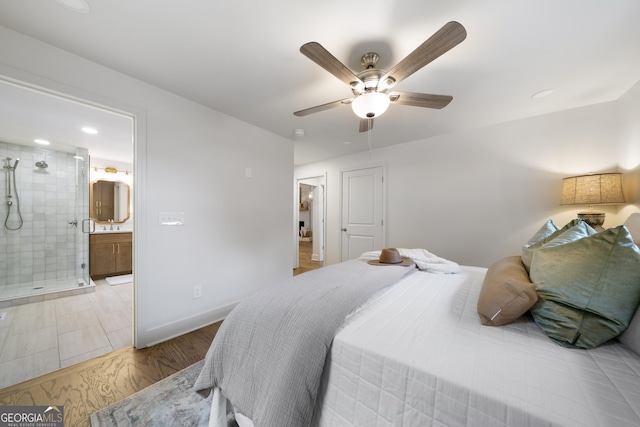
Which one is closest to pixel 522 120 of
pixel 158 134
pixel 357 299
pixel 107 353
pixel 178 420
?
pixel 357 299

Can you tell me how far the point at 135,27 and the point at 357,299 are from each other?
2.09 meters

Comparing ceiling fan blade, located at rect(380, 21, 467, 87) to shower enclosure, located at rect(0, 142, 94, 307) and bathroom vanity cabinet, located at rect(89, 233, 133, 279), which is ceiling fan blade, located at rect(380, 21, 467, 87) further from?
bathroom vanity cabinet, located at rect(89, 233, 133, 279)

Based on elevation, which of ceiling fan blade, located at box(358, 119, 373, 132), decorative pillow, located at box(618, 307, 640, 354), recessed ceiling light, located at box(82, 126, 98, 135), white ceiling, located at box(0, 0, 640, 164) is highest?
white ceiling, located at box(0, 0, 640, 164)

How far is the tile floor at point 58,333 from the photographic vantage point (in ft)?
5.52

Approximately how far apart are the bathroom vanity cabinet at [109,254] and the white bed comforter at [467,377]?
190 inches

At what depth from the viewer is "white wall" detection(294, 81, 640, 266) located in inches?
86.7

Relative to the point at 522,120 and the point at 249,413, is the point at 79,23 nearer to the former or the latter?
the point at 249,413

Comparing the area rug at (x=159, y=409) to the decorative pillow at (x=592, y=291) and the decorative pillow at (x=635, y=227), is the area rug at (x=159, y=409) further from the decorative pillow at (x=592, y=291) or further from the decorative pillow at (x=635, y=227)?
the decorative pillow at (x=635, y=227)

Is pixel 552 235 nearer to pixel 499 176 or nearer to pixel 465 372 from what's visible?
pixel 465 372

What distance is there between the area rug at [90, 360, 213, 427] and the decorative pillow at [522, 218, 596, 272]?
6.63 ft

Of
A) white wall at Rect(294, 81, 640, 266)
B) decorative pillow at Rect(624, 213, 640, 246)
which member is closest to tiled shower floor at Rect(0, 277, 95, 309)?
white wall at Rect(294, 81, 640, 266)

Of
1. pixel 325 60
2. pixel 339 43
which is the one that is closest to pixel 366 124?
pixel 339 43

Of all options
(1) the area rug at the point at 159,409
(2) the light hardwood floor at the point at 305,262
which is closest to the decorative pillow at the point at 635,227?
(1) the area rug at the point at 159,409

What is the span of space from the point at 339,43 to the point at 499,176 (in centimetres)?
254
